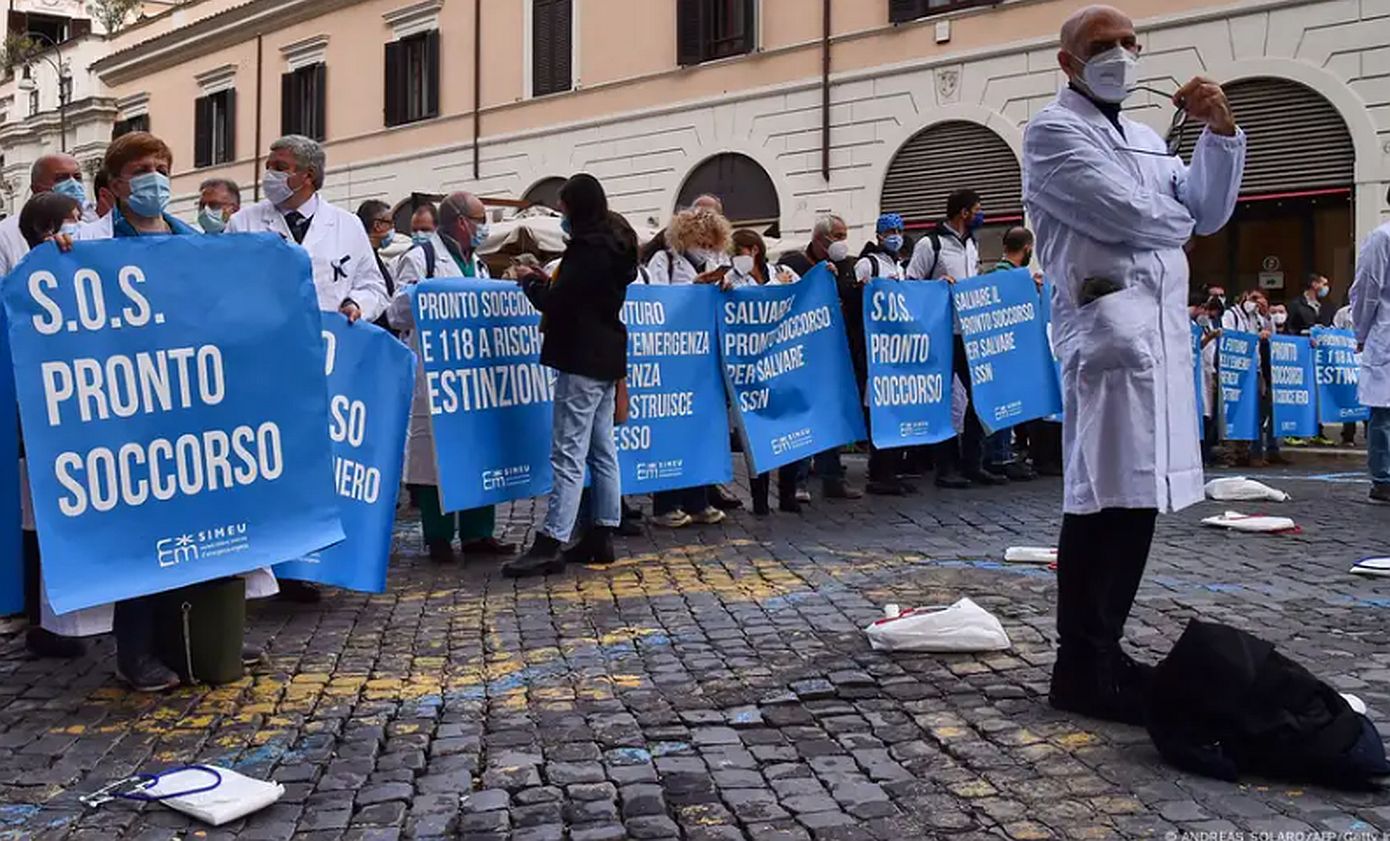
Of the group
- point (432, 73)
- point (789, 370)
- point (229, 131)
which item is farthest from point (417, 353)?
point (229, 131)

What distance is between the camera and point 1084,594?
13.1ft

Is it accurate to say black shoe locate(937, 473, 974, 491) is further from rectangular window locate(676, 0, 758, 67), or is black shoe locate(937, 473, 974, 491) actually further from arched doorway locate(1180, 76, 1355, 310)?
rectangular window locate(676, 0, 758, 67)

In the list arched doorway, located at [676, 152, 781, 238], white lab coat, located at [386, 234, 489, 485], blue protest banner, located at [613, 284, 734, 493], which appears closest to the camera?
white lab coat, located at [386, 234, 489, 485]

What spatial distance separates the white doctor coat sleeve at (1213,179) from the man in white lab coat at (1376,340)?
582 centimetres

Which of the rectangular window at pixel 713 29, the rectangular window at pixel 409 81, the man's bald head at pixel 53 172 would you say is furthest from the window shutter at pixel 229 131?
the man's bald head at pixel 53 172

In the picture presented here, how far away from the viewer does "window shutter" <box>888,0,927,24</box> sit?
66.8 feet

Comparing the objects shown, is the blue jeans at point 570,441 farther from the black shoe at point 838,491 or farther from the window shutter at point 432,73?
the window shutter at point 432,73

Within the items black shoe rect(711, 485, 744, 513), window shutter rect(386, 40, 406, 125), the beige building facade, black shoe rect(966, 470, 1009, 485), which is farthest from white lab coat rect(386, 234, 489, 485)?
window shutter rect(386, 40, 406, 125)

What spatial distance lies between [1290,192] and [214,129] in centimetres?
2584

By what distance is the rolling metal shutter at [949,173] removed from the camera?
19.7 m

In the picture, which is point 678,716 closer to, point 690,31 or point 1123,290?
point 1123,290

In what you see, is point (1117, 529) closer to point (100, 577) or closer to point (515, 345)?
point (100, 577)

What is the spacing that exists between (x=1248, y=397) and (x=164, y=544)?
11264mm

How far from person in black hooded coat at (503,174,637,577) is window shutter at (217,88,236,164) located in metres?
29.1
